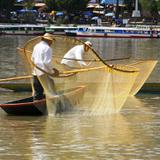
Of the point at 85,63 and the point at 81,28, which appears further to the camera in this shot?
the point at 81,28

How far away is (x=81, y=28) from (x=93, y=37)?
5.61 ft

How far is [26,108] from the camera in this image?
570 inches

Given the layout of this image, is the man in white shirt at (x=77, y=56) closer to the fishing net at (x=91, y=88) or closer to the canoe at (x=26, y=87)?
the fishing net at (x=91, y=88)

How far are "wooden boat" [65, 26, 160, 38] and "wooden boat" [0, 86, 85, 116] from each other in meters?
62.5

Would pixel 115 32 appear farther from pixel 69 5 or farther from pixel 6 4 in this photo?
pixel 6 4

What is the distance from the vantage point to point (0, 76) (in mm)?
26031

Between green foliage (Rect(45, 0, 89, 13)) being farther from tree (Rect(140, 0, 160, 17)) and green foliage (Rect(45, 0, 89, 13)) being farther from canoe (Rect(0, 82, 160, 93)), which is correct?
canoe (Rect(0, 82, 160, 93))

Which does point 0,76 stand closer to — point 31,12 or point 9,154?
point 9,154

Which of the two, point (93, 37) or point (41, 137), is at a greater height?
point (41, 137)

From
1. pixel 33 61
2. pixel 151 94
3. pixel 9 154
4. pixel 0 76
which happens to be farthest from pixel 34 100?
pixel 0 76

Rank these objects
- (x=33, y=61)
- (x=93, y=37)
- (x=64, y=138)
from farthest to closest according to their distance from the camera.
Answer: (x=93, y=37)
(x=33, y=61)
(x=64, y=138)

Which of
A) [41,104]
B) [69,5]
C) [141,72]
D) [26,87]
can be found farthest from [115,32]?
[41,104]

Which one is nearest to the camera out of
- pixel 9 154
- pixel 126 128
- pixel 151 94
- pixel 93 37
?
pixel 9 154

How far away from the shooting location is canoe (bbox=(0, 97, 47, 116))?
14.4 m
